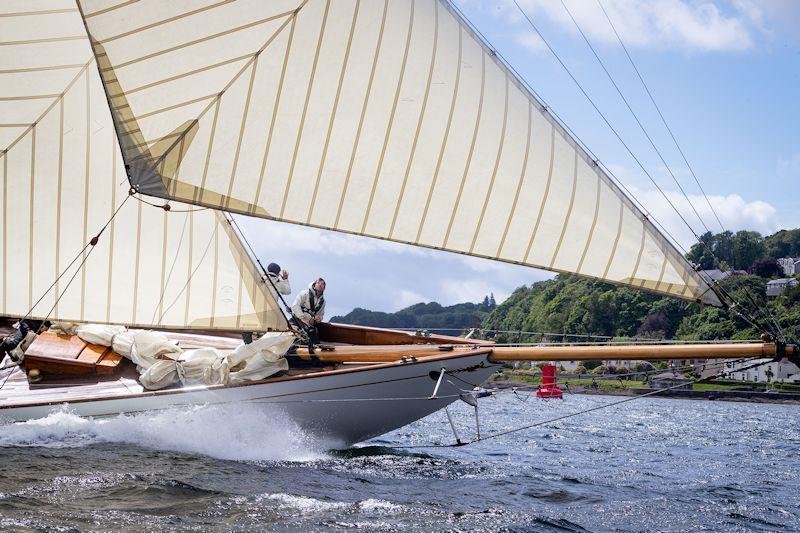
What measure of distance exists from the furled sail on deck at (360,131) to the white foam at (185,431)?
3383mm

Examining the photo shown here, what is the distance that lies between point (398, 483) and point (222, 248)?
201 inches

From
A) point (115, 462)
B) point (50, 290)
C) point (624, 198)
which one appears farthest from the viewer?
point (50, 290)

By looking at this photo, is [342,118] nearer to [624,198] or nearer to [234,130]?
[234,130]

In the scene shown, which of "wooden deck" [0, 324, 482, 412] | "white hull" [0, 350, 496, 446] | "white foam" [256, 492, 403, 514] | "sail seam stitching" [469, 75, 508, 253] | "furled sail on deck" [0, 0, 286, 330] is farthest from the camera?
"furled sail on deck" [0, 0, 286, 330]

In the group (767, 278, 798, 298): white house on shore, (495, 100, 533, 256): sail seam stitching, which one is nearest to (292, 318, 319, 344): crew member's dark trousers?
(495, 100, 533, 256): sail seam stitching

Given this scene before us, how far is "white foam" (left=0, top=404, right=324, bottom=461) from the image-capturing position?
12.7 meters

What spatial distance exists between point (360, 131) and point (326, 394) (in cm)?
400

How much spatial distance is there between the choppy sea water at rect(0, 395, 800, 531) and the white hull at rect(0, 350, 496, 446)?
0.20 metres

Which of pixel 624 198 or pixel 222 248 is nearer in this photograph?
pixel 624 198

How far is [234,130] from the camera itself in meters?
11.2

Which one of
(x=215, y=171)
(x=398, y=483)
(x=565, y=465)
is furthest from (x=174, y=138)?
(x=565, y=465)

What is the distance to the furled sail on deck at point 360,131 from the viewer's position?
1059 cm

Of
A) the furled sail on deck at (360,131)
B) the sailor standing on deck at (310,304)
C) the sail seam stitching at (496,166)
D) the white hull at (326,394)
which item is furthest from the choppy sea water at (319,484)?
the sail seam stitching at (496,166)

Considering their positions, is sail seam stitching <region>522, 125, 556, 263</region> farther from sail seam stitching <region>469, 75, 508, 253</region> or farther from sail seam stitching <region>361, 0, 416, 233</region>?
sail seam stitching <region>361, 0, 416, 233</region>
